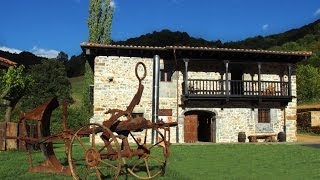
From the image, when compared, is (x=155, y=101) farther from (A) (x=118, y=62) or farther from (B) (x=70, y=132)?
(B) (x=70, y=132)

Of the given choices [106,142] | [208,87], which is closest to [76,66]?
[208,87]

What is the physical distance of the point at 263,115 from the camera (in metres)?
23.9

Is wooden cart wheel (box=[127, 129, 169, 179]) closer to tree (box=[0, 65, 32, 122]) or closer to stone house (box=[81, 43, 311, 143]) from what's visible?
tree (box=[0, 65, 32, 122])

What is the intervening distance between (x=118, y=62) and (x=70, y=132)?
1463 centimetres

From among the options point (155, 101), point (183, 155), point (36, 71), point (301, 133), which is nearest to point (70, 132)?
point (183, 155)

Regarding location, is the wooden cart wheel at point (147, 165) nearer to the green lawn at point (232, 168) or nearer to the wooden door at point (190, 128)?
the green lawn at point (232, 168)

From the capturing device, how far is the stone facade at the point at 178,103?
22.1m

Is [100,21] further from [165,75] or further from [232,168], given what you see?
[232,168]

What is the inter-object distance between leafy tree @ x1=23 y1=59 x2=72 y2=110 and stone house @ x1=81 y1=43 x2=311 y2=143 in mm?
20046

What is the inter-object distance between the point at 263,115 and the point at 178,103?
526 cm

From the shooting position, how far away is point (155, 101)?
2233 centimetres

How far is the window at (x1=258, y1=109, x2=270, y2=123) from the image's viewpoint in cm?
2381

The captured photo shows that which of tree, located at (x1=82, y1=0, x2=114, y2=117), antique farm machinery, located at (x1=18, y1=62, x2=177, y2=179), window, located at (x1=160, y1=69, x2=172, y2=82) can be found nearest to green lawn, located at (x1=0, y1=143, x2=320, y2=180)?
antique farm machinery, located at (x1=18, y1=62, x2=177, y2=179)

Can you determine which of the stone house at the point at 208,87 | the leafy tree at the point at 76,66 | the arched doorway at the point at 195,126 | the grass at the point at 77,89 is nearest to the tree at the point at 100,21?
the stone house at the point at 208,87
